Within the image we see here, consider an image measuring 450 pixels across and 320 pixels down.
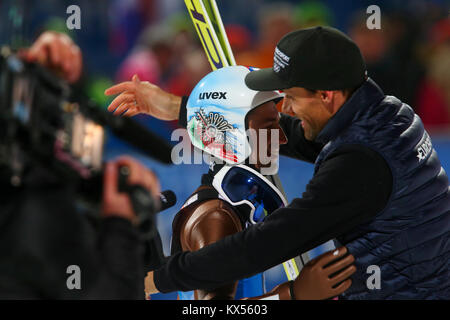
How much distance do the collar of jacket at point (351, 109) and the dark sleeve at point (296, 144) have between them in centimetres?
58

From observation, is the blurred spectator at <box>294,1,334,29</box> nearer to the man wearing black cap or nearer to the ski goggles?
the ski goggles

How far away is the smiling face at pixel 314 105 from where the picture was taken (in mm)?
2131

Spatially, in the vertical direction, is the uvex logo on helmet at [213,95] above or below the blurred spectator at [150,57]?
below

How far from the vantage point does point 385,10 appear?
4738 millimetres

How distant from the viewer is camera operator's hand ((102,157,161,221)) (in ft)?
4.55

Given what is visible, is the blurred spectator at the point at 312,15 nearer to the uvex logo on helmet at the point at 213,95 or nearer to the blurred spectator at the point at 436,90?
the blurred spectator at the point at 436,90

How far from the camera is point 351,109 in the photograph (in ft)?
6.80

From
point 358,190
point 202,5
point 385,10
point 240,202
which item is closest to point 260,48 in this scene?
point 385,10

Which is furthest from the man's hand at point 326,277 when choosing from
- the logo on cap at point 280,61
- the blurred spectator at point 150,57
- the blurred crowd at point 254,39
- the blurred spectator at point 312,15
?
the blurred spectator at point 312,15

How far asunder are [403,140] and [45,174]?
1.25 meters

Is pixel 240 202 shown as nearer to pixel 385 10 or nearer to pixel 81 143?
pixel 81 143

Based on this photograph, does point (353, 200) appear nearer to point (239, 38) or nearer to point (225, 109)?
point (225, 109)

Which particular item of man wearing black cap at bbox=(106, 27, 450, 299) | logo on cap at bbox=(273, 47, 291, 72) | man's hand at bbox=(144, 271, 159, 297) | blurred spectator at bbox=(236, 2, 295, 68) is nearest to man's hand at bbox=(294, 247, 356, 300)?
man wearing black cap at bbox=(106, 27, 450, 299)

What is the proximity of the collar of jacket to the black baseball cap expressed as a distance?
0.13 feet
